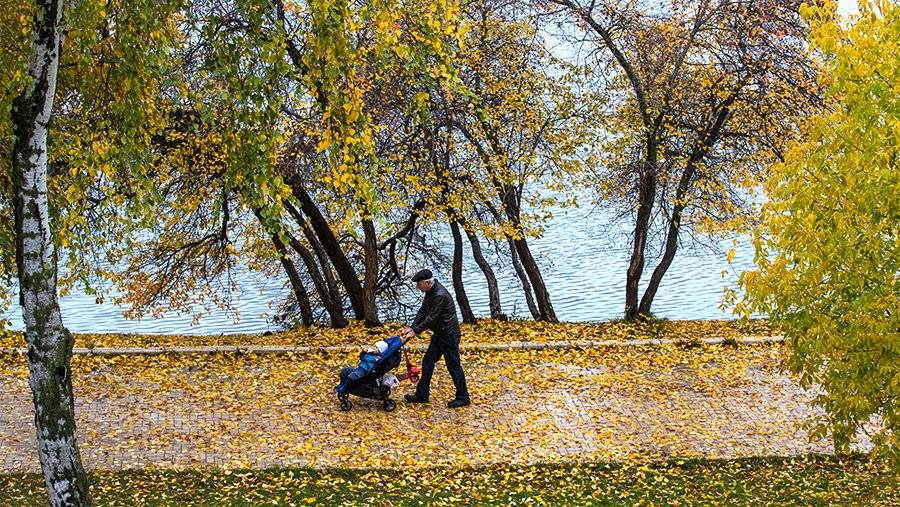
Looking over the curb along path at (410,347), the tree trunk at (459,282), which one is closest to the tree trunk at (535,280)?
the tree trunk at (459,282)

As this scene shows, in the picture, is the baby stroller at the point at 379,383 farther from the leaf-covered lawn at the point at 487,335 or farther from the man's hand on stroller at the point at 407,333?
the leaf-covered lawn at the point at 487,335

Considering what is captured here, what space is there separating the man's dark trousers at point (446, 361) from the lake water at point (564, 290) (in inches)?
546

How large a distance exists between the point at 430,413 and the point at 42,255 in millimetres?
6018

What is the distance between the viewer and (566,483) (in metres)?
10.1

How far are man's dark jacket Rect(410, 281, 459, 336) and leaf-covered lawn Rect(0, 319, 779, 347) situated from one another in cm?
375

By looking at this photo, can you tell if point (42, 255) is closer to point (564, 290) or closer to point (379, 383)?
point (379, 383)

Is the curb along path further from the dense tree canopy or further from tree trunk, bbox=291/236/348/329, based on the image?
the dense tree canopy

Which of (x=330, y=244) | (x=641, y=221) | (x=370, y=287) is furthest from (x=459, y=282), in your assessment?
(x=641, y=221)

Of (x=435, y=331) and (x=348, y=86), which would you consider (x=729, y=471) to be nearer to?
(x=435, y=331)

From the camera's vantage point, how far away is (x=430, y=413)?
12125mm

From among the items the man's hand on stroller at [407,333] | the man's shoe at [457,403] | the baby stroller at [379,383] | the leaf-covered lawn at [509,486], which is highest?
the man's hand on stroller at [407,333]

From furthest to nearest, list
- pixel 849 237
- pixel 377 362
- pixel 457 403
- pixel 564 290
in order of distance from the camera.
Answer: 1. pixel 564 290
2. pixel 457 403
3. pixel 377 362
4. pixel 849 237

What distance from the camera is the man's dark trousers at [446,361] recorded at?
12.0m

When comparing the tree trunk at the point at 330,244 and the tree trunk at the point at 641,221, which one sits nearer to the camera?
the tree trunk at the point at 330,244
